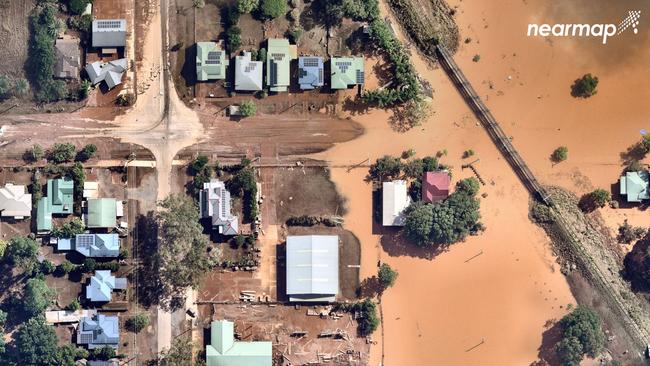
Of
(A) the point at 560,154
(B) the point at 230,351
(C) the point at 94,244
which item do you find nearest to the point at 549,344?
(A) the point at 560,154

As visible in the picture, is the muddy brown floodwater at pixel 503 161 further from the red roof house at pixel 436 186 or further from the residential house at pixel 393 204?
the red roof house at pixel 436 186

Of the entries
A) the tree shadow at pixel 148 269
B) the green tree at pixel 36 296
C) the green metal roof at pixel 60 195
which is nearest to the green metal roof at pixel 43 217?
the green metal roof at pixel 60 195

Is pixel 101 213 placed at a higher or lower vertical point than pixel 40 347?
higher

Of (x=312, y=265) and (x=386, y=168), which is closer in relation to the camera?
(x=312, y=265)

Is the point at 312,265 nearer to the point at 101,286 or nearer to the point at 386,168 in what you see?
the point at 386,168

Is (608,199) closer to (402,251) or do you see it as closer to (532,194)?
(532,194)
